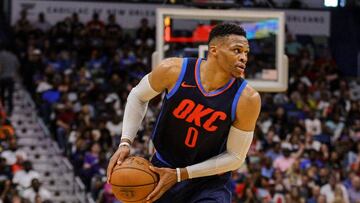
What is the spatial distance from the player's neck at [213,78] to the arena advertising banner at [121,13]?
14727mm

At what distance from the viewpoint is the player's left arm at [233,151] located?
5039 mm

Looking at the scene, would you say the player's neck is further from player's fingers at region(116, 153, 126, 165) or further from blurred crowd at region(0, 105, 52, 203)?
blurred crowd at region(0, 105, 52, 203)

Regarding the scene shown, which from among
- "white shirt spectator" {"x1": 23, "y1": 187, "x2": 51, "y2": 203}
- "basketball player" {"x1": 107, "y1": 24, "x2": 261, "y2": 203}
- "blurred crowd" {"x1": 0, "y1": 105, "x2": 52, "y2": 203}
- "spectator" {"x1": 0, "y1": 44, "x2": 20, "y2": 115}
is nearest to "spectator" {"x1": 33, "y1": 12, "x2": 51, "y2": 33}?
"spectator" {"x1": 0, "y1": 44, "x2": 20, "y2": 115}

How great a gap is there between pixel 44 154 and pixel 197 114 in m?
11.4

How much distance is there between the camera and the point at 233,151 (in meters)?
5.16

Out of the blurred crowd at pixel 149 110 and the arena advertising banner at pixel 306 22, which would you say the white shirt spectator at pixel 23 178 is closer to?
the blurred crowd at pixel 149 110

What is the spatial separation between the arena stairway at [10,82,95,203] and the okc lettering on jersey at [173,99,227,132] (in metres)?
9.10

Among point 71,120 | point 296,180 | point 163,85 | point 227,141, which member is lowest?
point 296,180

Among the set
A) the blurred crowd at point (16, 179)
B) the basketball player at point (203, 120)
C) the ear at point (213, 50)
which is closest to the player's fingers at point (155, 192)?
the basketball player at point (203, 120)

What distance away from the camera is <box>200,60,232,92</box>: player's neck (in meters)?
5.09

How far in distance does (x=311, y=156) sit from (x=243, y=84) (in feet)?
35.4

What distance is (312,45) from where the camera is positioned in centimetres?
2103

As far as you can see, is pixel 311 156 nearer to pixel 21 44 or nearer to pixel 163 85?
pixel 21 44

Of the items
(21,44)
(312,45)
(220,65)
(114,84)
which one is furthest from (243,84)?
(312,45)
